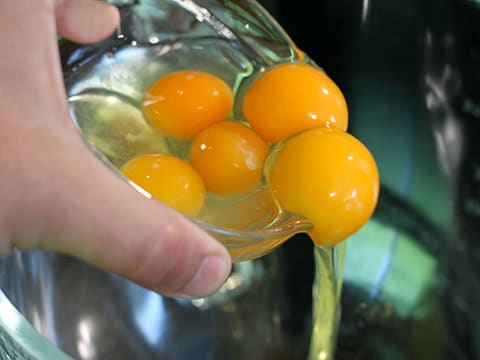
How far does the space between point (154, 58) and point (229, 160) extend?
7.7 inches

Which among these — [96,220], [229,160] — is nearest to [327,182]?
[229,160]

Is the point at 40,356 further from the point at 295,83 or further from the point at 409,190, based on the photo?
the point at 409,190

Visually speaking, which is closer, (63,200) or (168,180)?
(63,200)

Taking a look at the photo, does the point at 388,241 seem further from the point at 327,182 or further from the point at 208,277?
the point at 208,277

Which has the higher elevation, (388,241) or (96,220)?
(96,220)

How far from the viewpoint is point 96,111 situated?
0.72 metres

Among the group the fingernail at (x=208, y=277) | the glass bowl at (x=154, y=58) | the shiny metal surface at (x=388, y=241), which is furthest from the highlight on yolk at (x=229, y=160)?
the shiny metal surface at (x=388, y=241)

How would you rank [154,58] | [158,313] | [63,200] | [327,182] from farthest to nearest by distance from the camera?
[158,313] → [154,58] → [327,182] → [63,200]

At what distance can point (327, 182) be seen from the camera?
24.3 inches

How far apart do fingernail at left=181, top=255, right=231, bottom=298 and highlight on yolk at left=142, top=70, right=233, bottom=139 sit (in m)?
0.24

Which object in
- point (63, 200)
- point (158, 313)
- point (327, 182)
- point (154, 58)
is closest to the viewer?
point (63, 200)

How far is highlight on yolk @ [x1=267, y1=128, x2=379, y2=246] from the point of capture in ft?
2.02

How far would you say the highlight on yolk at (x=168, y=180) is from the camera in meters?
0.62

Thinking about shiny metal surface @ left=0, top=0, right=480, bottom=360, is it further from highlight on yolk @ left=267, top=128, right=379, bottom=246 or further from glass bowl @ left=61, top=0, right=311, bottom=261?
highlight on yolk @ left=267, top=128, right=379, bottom=246
